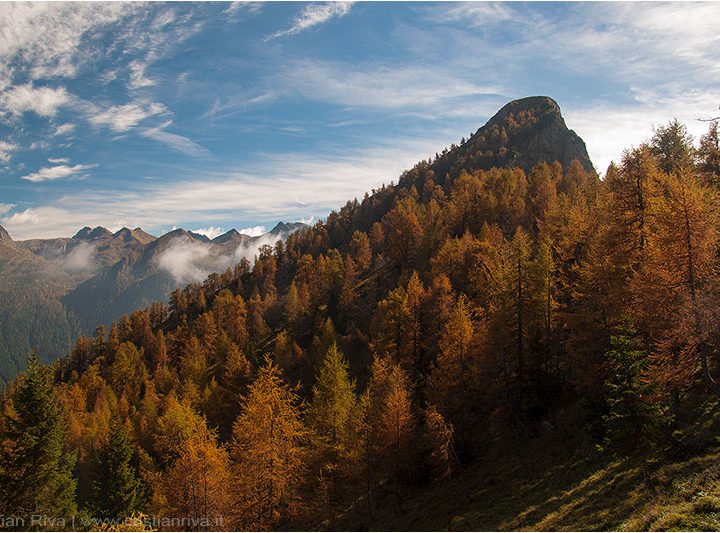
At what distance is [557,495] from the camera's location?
19.4 metres

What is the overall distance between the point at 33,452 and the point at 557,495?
3343 centimetres

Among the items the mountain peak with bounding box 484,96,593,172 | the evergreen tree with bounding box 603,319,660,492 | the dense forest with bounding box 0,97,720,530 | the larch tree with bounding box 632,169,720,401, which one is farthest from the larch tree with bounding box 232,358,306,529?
the mountain peak with bounding box 484,96,593,172

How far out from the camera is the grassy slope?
13.0 meters

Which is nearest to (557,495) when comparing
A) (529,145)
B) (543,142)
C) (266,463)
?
(266,463)

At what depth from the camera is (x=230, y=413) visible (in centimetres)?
5594

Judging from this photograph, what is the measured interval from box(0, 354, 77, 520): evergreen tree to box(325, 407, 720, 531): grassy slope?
67.2 ft

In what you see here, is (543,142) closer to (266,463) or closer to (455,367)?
(455,367)

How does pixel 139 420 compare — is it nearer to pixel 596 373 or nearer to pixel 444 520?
pixel 444 520

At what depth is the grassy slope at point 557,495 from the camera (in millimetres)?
13039

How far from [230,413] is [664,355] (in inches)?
2232

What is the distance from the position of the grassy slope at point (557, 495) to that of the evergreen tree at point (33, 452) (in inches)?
806

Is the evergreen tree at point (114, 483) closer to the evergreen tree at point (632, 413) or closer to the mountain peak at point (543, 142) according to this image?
the evergreen tree at point (632, 413)

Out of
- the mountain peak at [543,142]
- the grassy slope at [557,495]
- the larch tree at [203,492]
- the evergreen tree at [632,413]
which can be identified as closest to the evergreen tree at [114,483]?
the larch tree at [203,492]

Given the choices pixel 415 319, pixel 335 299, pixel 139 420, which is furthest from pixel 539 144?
pixel 139 420
